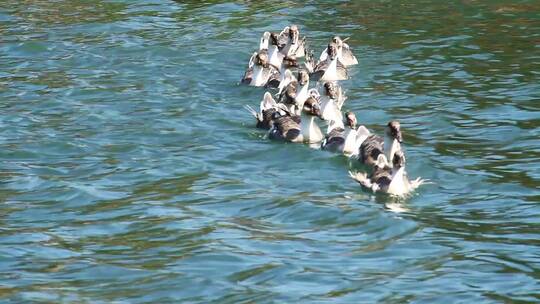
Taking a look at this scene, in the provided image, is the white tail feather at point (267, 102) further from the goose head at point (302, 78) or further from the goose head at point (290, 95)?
the goose head at point (302, 78)

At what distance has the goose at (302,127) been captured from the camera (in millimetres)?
20438

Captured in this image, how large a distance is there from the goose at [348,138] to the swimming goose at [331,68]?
394cm

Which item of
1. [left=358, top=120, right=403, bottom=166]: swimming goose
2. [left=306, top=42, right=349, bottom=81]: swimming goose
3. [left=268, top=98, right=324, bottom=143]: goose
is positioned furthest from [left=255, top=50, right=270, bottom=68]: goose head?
[left=358, top=120, right=403, bottom=166]: swimming goose

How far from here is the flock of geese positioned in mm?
17823

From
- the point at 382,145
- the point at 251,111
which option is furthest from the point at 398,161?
the point at 251,111

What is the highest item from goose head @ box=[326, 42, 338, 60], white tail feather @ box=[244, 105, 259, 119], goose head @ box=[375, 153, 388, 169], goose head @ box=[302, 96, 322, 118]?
goose head @ box=[326, 42, 338, 60]

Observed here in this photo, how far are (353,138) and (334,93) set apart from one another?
2.13m

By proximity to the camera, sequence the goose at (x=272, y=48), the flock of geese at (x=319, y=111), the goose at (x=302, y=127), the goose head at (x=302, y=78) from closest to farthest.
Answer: the flock of geese at (x=319, y=111) < the goose at (x=302, y=127) < the goose head at (x=302, y=78) < the goose at (x=272, y=48)

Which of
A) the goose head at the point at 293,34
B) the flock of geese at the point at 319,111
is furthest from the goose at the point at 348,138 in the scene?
the goose head at the point at 293,34

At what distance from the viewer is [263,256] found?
14.9 meters

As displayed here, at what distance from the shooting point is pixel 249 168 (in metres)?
18.8

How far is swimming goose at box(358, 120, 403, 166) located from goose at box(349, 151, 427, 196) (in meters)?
0.38

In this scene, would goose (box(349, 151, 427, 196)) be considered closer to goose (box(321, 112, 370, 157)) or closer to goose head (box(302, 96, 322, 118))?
goose (box(321, 112, 370, 157))

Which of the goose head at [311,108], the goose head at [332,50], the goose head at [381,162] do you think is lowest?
the goose head at [381,162]
